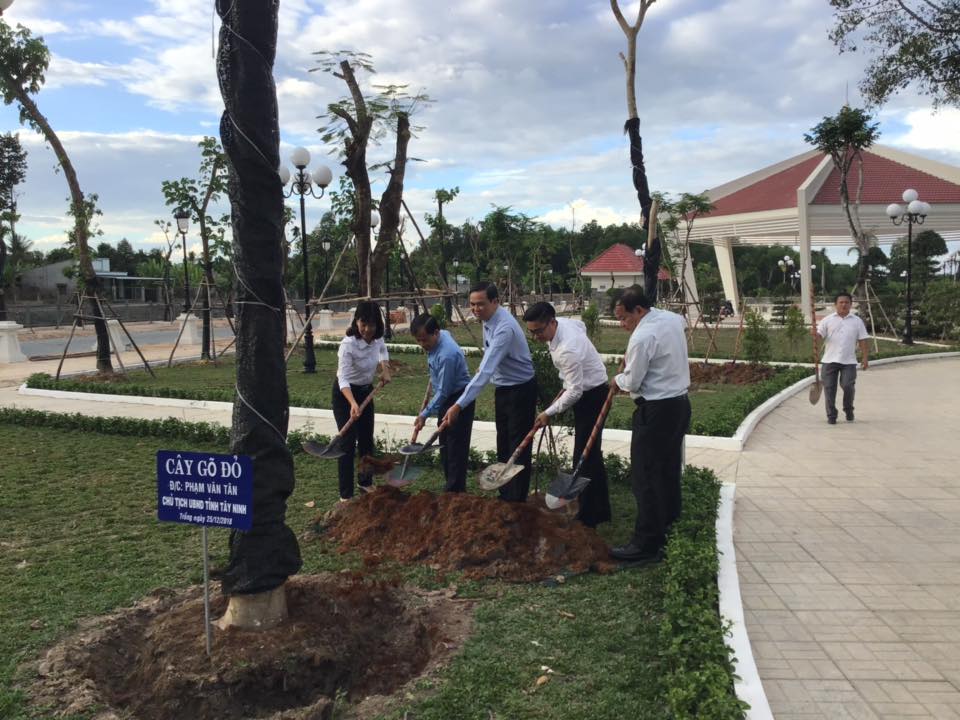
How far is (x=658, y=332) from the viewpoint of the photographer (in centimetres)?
459

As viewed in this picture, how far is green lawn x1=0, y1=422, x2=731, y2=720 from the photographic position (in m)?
3.07

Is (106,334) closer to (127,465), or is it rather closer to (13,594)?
(127,465)

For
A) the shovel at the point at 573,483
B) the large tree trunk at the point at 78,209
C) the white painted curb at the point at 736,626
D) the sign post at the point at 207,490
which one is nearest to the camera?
the white painted curb at the point at 736,626

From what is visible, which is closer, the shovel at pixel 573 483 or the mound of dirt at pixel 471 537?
the mound of dirt at pixel 471 537

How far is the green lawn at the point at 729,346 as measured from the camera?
16.3 meters

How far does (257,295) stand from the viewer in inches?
139

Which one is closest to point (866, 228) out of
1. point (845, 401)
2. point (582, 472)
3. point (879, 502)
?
point (845, 401)

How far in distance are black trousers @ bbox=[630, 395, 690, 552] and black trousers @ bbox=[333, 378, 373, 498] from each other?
7.14 feet

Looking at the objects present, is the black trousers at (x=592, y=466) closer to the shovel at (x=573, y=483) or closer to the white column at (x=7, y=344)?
the shovel at (x=573, y=483)

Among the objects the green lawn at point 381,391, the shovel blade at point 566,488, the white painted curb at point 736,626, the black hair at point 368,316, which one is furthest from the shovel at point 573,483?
the green lawn at point 381,391

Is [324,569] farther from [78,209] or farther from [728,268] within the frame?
[728,268]

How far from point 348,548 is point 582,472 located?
162cm

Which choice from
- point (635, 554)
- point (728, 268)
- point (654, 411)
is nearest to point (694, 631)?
point (635, 554)

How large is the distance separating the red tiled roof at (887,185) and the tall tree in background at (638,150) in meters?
21.9
